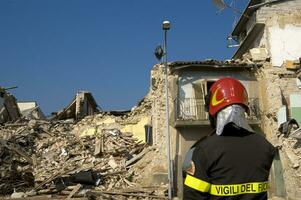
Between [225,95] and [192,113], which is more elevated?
[192,113]

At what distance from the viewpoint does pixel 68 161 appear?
2359 centimetres

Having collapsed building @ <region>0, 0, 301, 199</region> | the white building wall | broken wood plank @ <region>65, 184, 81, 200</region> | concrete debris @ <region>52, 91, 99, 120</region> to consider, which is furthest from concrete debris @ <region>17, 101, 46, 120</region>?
the white building wall

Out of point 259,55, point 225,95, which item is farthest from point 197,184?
point 259,55

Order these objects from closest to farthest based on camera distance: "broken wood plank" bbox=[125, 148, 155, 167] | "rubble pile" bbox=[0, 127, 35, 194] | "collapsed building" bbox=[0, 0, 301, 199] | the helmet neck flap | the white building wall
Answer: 1. the helmet neck flap
2. "collapsed building" bbox=[0, 0, 301, 199]
3. "rubble pile" bbox=[0, 127, 35, 194]
4. "broken wood plank" bbox=[125, 148, 155, 167]
5. the white building wall

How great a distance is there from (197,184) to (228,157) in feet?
0.92

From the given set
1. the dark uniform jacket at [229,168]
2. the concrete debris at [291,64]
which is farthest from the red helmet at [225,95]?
the concrete debris at [291,64]

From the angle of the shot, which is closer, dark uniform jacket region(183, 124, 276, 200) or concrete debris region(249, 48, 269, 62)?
dark uniform jacket region(183, 124, 276, 200)

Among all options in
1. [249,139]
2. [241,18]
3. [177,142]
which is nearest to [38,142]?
[177,142]

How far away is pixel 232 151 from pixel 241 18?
27651 millimetres

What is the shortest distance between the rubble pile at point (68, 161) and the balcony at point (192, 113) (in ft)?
8.82

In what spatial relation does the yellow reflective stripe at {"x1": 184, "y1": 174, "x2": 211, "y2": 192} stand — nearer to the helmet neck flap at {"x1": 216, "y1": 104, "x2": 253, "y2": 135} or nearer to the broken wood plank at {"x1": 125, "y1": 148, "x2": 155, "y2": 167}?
the helmet neck flap at {"x1": 216, "y1": 104, "x2": 253, "y2": 135}

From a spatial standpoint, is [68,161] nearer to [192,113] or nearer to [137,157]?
[137,157]

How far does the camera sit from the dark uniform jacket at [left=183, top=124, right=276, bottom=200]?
2631mm

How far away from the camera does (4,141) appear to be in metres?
25.2
